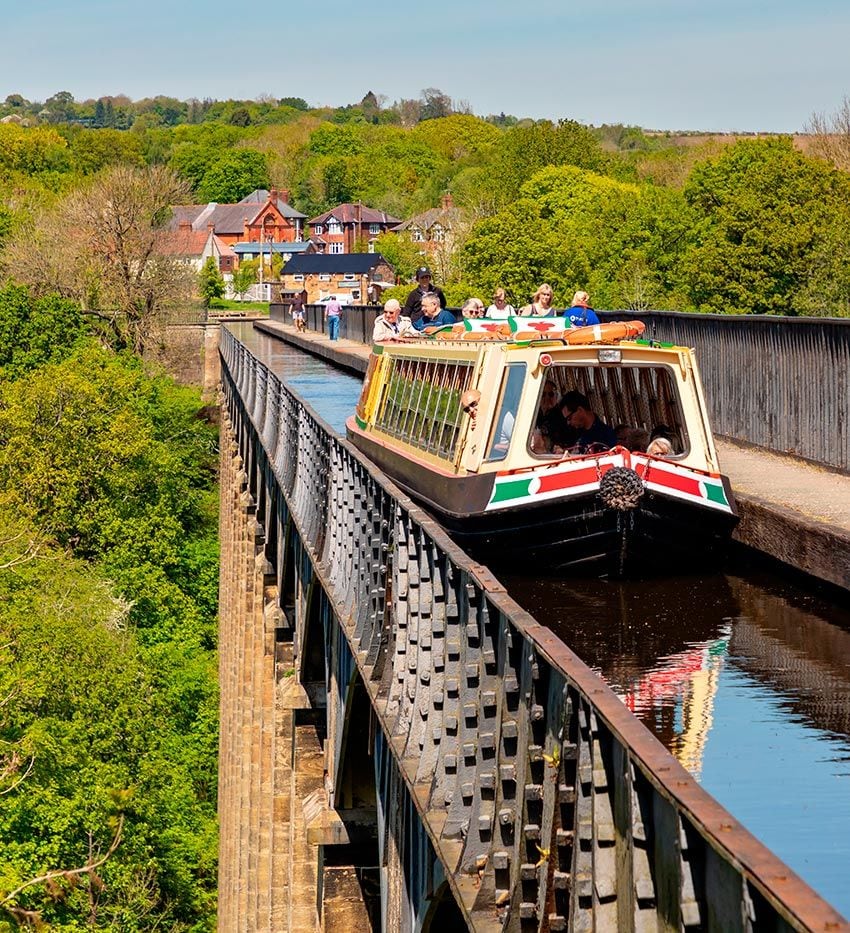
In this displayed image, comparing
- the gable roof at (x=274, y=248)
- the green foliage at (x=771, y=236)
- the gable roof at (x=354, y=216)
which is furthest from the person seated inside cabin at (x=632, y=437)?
the gable roof at (x=354, y=216)

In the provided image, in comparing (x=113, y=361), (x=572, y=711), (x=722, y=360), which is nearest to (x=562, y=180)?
(x=113, y=361)

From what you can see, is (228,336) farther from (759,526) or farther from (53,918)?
(759,526)

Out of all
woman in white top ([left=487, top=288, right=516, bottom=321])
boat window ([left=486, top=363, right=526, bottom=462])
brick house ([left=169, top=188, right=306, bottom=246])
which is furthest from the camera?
brick house ([left=169, top=188, right=306, bottom=246])

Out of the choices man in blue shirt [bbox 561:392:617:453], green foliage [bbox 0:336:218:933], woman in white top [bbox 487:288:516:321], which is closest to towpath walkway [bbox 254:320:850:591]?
man in blue shirt [bbox 561:392:617:453]

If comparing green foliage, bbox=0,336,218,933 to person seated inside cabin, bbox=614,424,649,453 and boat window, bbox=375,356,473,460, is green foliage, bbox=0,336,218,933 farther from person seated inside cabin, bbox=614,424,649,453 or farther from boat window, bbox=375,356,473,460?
person seated inside cabin, bbox=614,424,649,453

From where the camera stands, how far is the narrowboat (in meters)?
11.8

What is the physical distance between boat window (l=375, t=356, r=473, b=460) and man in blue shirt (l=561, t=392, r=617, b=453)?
3.04 ft

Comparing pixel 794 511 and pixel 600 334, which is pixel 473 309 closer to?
pixel 600 334

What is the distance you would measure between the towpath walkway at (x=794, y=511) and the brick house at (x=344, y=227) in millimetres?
166119

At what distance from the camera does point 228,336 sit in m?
43.9

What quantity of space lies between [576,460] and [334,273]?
145765mm

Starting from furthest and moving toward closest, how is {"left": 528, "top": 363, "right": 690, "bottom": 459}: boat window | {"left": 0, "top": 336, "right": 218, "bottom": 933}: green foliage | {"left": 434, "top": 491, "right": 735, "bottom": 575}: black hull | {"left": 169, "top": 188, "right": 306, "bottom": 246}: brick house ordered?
{"left": 169, "top": 188, "right": 306, "bottom": 246}: brick house, {"left": 0, "top": 336, "right": 218, "bottom": 933}: green foliage, {"left": 528, "top": 363, "right": 690, "bottom": 459}: boat window, {"left": 434, "top": 491, "right": 735, "bottom": 575}: black hull

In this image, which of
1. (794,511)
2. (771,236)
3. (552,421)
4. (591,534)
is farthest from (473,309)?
(771,236)

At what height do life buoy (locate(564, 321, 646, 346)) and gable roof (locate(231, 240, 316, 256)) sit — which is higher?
life buoy (locate(564, 321, 646, 346))
